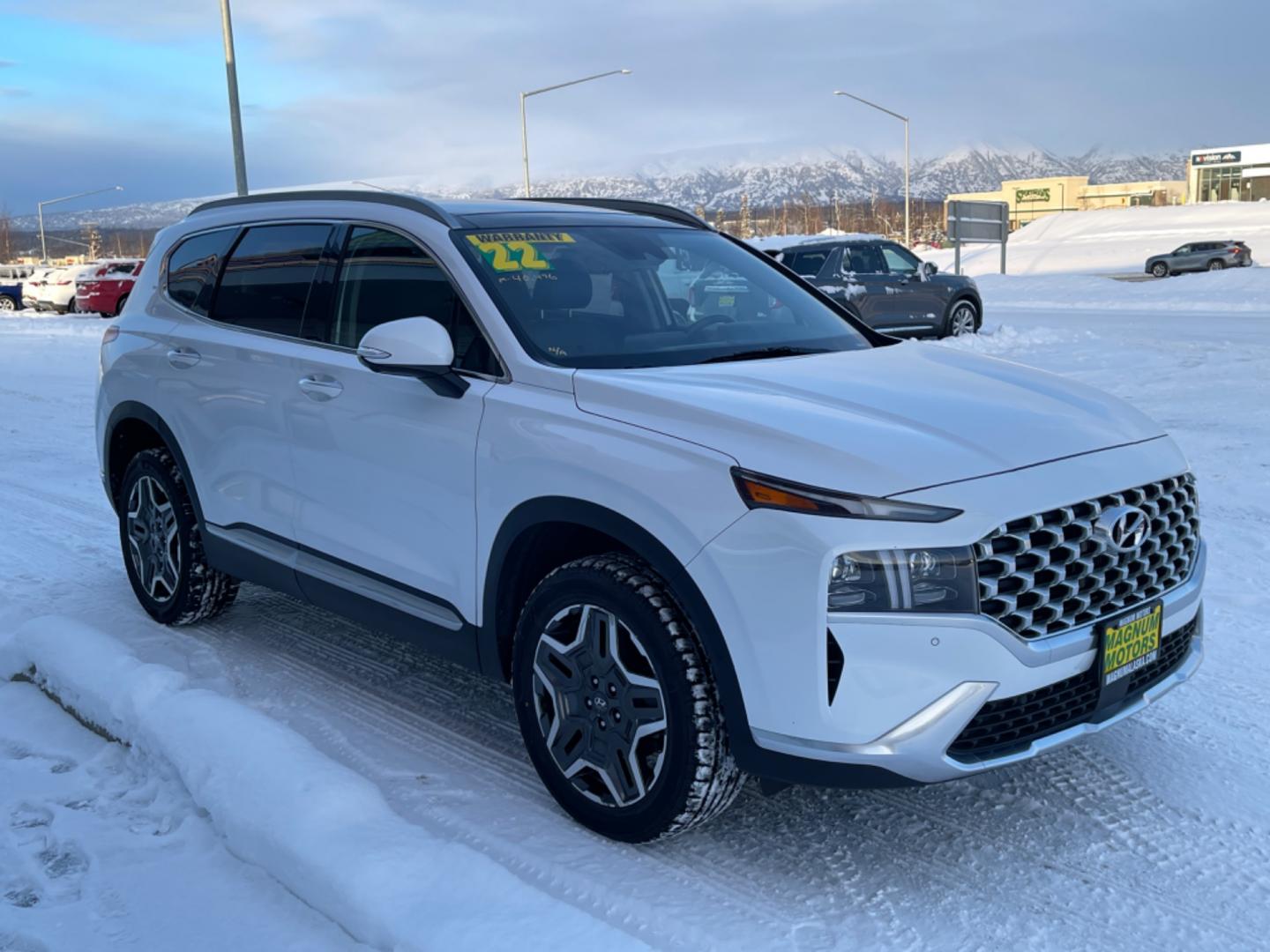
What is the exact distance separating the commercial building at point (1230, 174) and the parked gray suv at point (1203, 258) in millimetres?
43739

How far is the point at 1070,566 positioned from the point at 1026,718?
39 cm

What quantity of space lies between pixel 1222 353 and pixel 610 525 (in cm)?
1409

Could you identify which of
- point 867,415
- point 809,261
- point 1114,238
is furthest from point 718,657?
point 1114,238

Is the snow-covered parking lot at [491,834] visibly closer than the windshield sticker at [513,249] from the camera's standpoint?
Yes

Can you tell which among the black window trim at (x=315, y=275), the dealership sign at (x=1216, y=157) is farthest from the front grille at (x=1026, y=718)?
the dealership sign at (x=1216, y=157)

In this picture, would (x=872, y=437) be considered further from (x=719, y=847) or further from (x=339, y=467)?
(x=339, y=467)

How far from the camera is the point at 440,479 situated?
3.74 metres

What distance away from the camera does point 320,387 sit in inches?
167

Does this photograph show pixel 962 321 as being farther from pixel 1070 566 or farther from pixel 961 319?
pixel 1070 566

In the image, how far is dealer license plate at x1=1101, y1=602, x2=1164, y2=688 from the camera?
10.1 ft

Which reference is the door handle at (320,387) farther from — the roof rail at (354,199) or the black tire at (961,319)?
the black tire at (961,319)

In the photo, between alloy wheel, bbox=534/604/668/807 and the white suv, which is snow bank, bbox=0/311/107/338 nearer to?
the white suv

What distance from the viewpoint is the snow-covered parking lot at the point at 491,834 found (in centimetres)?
295

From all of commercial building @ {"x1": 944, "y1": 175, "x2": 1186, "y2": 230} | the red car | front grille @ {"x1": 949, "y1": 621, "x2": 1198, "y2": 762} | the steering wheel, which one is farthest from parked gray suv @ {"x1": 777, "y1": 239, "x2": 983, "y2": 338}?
commercial building @ {"x1": 944, "y1": 175, "x2": 1186, "y2": 230}
